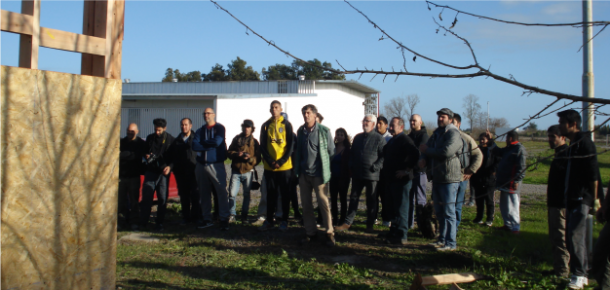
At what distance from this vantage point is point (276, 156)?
23.1ft

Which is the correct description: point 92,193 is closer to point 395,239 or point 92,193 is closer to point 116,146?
point 116,146

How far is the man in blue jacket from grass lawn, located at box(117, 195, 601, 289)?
32cm

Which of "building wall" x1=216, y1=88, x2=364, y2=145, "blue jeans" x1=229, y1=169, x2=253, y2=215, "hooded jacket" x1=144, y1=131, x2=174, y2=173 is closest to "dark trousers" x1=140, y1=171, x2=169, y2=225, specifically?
"hooded jacket" x1=144, y1=131, x2=174, y2=173

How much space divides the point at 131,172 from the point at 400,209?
172 inches

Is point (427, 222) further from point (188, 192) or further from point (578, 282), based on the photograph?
point (188, 192)

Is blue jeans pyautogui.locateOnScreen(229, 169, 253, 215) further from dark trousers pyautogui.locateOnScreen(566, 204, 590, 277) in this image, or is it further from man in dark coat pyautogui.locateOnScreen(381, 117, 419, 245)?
dark trousers pyautogui.locateOnScreen(566, 204, 590, 277)

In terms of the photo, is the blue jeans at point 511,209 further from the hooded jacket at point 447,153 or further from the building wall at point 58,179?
the building wall at point 58,179

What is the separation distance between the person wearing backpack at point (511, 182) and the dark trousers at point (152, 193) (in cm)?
523

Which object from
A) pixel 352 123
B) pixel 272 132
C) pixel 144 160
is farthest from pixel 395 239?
pixel 352 123

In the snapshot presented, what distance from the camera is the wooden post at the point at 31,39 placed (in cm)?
291

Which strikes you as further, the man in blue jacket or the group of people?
the man in blue jacket

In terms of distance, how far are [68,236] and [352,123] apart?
41.8 meters

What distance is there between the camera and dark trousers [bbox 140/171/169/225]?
730 centimetres

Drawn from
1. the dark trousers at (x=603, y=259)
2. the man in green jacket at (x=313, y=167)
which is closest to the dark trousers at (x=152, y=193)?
the man in green jacket at (x=313, y=167)
